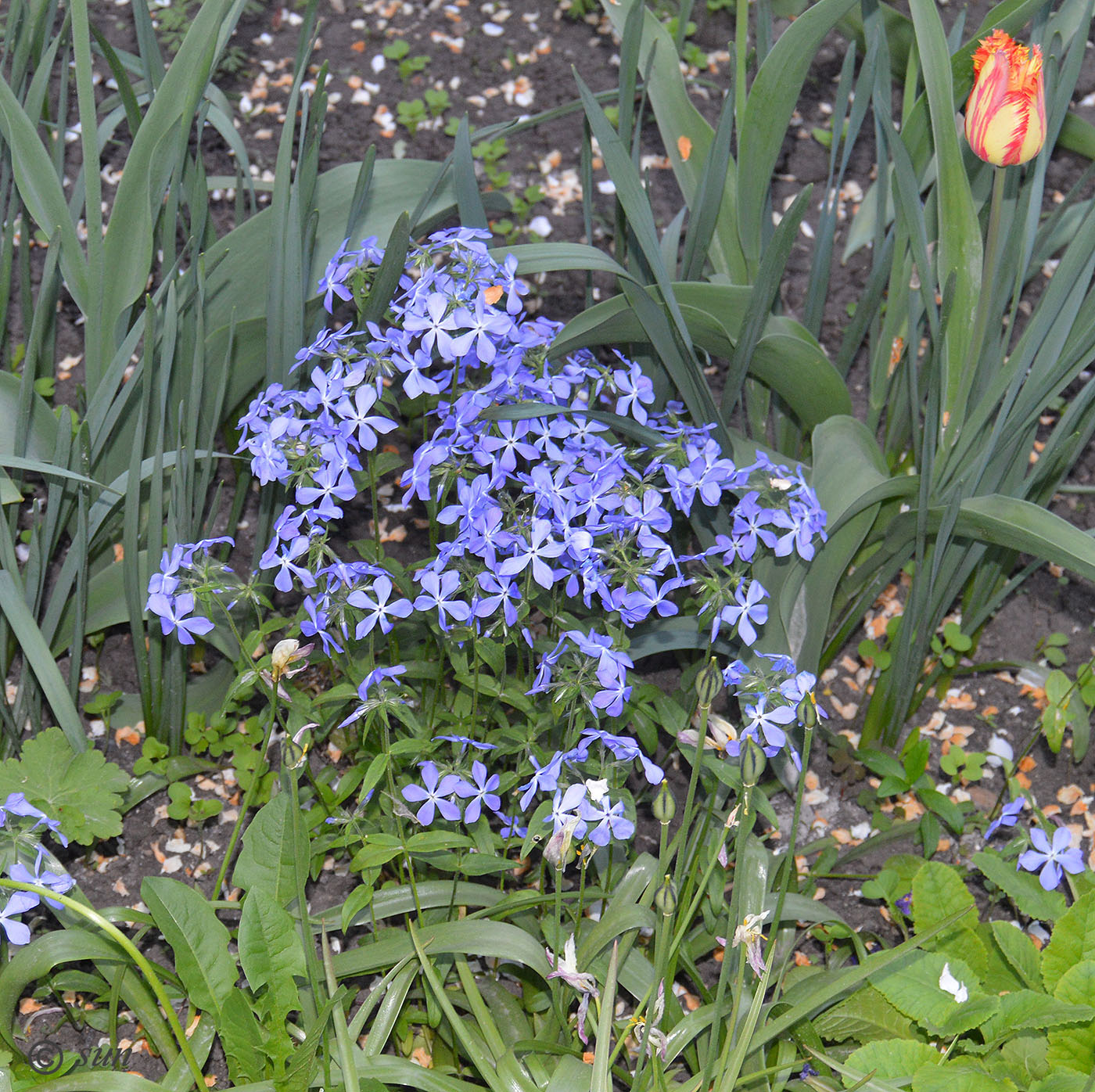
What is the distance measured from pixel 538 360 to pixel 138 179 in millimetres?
665

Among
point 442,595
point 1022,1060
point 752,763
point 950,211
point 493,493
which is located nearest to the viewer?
point 752,763

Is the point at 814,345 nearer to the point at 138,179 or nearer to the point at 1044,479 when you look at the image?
the point at 1044,479

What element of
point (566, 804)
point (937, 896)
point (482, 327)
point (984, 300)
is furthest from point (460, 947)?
point (984, 300)

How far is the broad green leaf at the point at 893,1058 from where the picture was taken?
150cm

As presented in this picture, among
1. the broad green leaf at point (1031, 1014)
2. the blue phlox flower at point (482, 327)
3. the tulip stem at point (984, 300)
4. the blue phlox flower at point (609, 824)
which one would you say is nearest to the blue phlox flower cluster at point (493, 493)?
the blue phlox flower at point (482, 327)

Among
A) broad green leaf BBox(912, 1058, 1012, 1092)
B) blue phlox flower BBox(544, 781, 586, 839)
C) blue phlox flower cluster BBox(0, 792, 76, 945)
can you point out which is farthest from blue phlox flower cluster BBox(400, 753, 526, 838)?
broad green leaf BBox(912, 1058, 1012, 1092)

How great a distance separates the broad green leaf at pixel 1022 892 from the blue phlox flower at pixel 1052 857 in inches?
0.8

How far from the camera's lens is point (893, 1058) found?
1499 mm

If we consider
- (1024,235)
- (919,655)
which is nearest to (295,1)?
(1024,235)

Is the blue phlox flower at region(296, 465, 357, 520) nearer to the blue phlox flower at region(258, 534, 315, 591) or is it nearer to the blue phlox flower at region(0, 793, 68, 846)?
the blue phlox flower at region(258, 534, 315, 591)

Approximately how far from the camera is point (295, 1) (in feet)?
9.98

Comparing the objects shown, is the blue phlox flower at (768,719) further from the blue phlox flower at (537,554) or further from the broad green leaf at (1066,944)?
the broad green leaf at (1066,944)

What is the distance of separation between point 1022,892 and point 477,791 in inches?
31.9

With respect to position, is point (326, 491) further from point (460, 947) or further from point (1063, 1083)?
point (1063, 1083)
